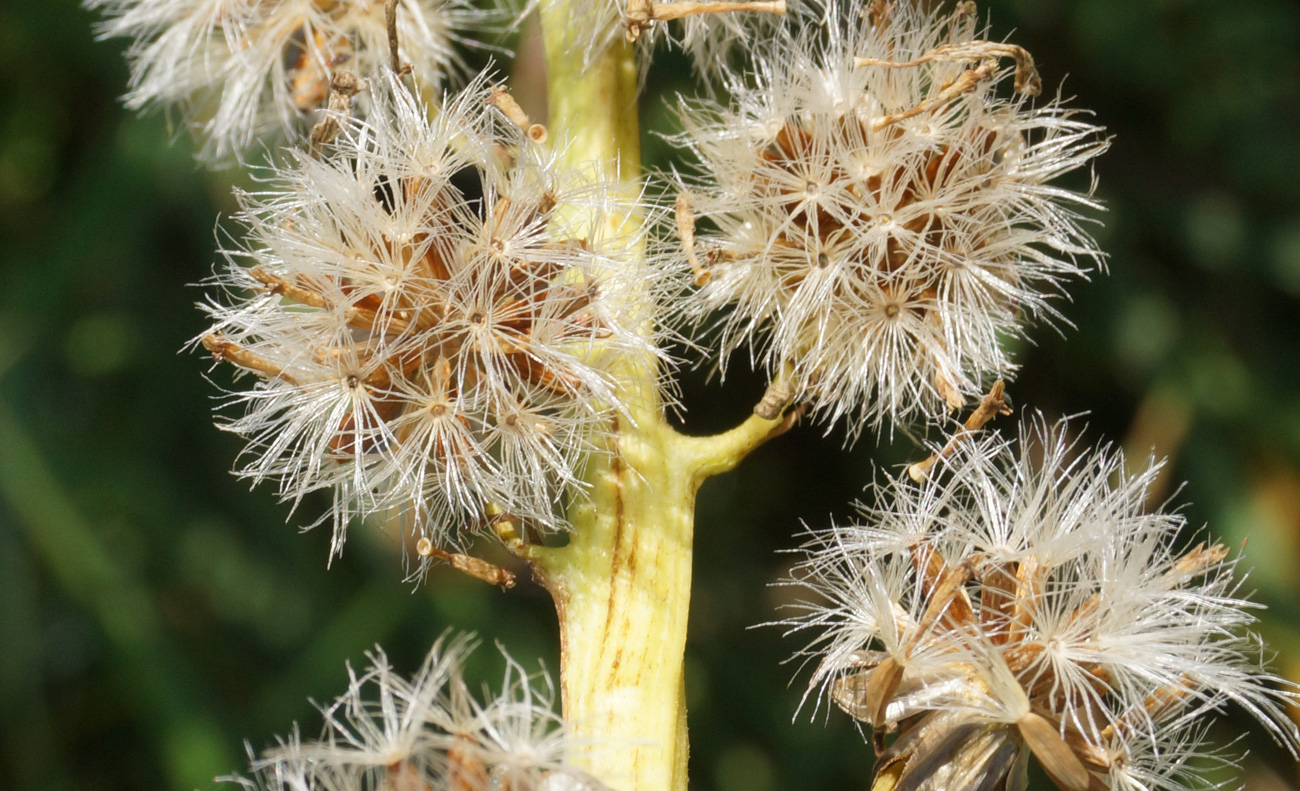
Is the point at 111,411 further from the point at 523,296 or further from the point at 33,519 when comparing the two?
the point at 523,296

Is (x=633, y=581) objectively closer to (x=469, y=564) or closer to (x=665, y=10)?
(x=469, y=564)

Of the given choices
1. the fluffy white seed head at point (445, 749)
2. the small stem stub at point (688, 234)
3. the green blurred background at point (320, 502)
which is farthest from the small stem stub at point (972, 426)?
the green blurred background at point (320, 502)

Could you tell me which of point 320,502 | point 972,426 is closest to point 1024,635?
point 972,426

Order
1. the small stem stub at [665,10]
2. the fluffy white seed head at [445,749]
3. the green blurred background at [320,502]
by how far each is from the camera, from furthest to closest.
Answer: the green blurred background at [320,502] < the small stem stub at [665,10] < the fluffy white seed head at [445,749]

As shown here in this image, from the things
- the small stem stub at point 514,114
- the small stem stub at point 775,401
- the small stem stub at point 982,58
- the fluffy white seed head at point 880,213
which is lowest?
the small stem stub at point 775,401

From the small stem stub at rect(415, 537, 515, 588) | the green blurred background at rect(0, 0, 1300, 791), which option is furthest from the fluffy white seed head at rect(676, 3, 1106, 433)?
the green blurred background at rect(0, 0, 1300, 791)

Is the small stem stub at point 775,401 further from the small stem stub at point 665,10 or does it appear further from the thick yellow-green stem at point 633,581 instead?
the small stem stub at point 665,10

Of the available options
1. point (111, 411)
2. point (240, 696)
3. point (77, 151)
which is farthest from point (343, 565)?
point (77, 151)
